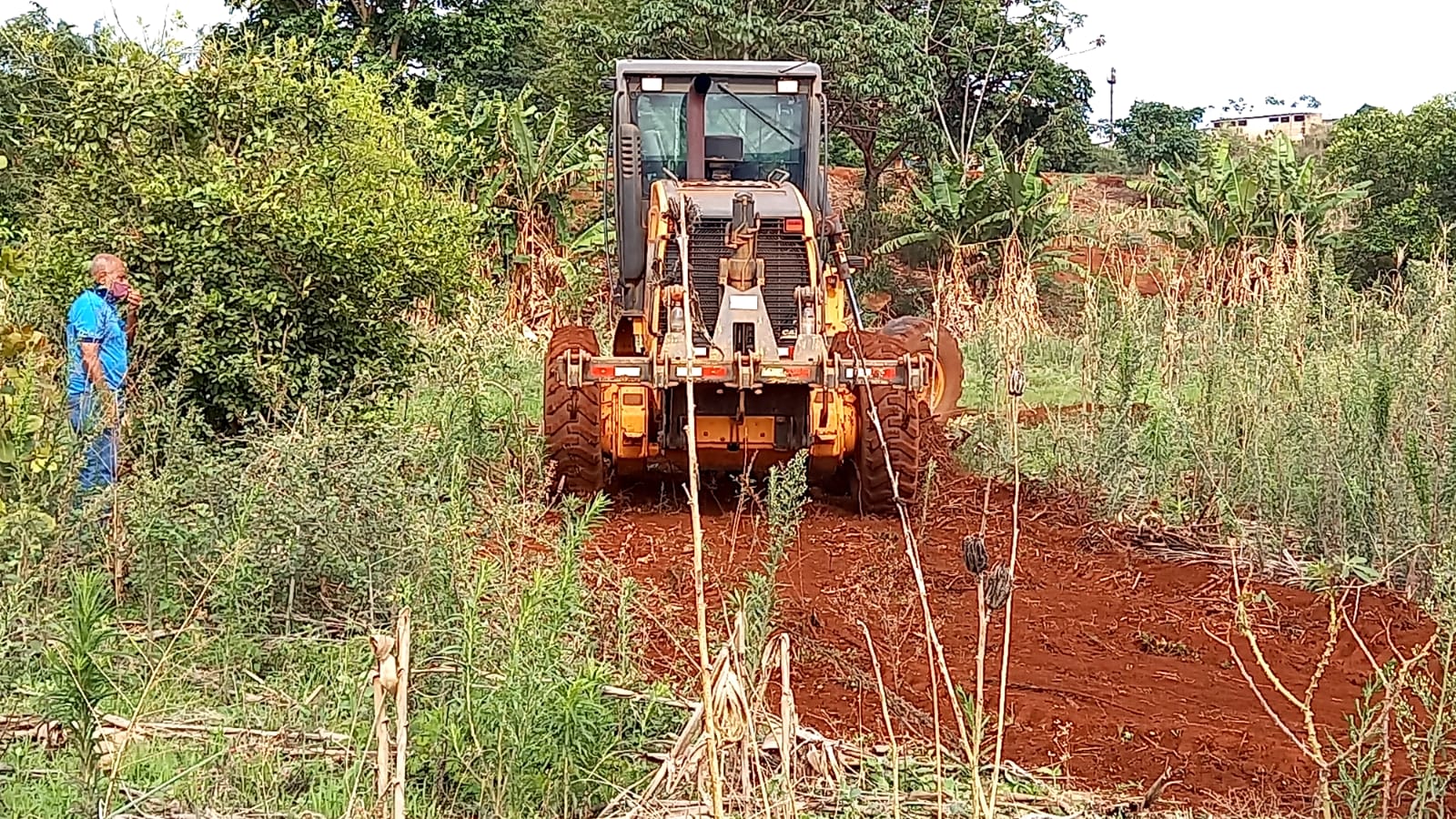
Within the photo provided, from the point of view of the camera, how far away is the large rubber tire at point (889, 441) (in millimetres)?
8156

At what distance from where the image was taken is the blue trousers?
19.6 feet

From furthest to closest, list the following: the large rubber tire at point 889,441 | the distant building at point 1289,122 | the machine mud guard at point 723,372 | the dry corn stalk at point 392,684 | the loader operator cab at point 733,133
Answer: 1. the distant building at point 1289,122
2. the loader operator cab at point 733,133
3. the large rubber tire at point 889,441
4. the machine mud guard at point 723,372
5. the dry corn stalk at point 392,684

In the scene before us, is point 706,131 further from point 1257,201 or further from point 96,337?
point 1257,201

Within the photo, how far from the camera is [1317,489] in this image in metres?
7.50

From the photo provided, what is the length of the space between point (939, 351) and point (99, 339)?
4.83 metres

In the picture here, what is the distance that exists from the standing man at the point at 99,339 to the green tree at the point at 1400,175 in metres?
16.9

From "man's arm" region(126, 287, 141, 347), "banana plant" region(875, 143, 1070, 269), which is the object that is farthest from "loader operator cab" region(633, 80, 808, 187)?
"banana plant" region(875, 143, 1070, 269)

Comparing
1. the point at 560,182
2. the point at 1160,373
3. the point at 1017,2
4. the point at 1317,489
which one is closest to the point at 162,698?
the point at 1317,489

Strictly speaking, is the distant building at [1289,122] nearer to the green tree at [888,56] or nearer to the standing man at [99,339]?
the green tree at [888,56]

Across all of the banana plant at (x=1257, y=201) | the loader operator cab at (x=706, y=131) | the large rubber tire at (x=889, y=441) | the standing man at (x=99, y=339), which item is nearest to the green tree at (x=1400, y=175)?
the banana plant at (x=1257, y=201)

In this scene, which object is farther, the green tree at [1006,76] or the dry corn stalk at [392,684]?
the green tree at [1006,76]

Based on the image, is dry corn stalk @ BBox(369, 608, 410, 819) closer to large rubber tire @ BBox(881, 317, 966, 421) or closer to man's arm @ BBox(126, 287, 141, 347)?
man's arm @ BBox(126, 287, 141, 347)

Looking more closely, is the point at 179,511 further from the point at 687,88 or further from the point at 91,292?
the point at 687,88

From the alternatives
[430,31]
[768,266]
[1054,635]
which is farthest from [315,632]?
[430,31]
